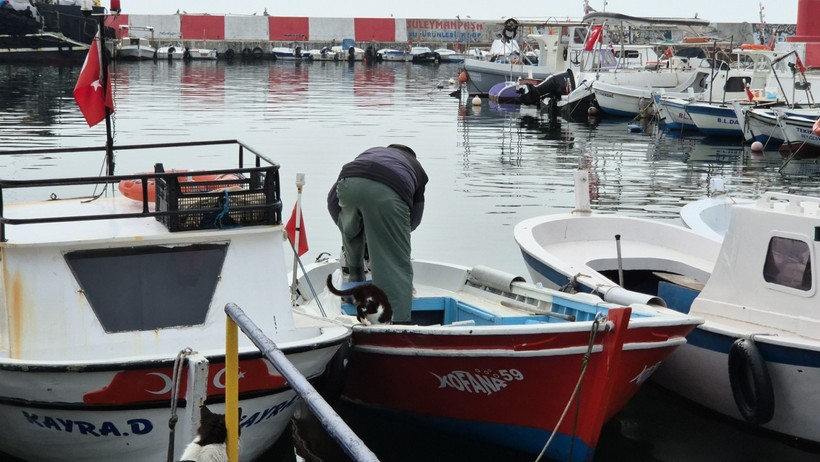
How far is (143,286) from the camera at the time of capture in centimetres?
734

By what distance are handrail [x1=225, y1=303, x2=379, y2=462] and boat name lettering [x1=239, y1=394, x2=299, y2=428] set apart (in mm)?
1821

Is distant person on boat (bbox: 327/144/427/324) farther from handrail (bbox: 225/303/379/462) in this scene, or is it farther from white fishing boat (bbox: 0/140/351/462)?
handrail (bbox: 225/303/379/462)

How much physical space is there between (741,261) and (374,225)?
9.85 ft

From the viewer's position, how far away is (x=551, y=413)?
7.68 meters

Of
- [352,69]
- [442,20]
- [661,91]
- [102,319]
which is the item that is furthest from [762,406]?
[442,20]

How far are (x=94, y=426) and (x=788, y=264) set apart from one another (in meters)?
5.33

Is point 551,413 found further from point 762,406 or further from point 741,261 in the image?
point 741,261

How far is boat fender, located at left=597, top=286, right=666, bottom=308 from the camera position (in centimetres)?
849

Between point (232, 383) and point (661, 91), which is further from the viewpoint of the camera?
point (661, 91)

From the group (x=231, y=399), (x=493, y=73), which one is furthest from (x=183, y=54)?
(x=231, y=399)

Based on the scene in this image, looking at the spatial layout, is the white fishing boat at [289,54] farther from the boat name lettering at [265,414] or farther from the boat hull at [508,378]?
the boat name lettering at [265,414]

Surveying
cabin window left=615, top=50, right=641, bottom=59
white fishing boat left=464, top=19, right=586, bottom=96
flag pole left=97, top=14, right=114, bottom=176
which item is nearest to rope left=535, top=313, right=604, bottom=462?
flag pole left=97, top=14, right=114, bottom=176

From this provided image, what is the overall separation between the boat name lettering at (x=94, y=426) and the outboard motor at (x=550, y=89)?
1507 inches

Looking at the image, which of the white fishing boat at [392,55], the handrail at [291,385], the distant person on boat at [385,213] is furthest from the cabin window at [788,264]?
the white fishing boat at [392,55]
